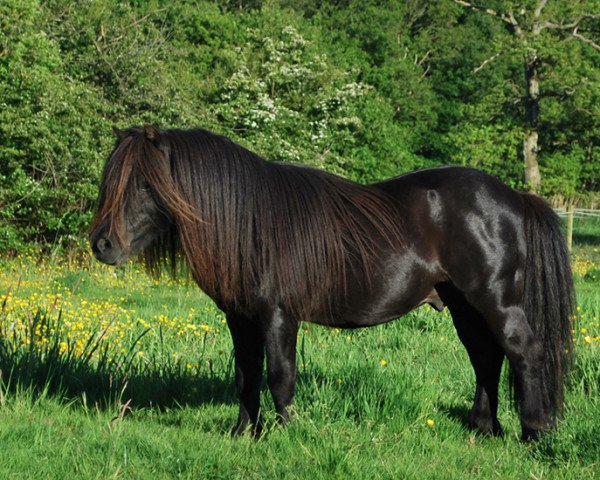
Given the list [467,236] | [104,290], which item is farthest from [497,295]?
[104,290]

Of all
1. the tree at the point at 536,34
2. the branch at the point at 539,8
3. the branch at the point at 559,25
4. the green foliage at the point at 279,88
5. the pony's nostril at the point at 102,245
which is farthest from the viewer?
the branch at the point at 539,8

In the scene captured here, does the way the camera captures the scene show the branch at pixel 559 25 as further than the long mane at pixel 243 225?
Yes

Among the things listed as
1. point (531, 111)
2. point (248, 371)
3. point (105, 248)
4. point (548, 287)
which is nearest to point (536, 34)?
point (531, 111)

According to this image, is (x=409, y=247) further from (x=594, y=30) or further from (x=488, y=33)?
(x=488, y=33)

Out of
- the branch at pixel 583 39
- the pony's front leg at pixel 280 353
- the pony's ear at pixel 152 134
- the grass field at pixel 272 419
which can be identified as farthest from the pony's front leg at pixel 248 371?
the branch at pixel 583 39

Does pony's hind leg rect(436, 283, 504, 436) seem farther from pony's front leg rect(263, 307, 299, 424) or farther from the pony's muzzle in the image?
the pony's muzzle

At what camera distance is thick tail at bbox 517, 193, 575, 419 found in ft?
Result: 18.3

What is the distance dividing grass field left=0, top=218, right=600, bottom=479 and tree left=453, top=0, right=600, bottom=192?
27.3 m

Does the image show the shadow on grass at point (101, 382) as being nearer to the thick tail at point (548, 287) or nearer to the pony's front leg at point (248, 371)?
the pony's front leg at point (248, 371)

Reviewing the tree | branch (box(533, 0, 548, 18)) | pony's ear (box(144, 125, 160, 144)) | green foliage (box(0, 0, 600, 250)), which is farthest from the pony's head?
branch (box(533, 0, 548, 18))

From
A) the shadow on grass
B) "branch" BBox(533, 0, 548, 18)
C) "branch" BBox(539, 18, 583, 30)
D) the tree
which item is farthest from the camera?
"branch" BBox(533, 0, 548, 18)

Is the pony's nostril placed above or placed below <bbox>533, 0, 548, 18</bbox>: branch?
below

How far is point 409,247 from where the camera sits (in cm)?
539

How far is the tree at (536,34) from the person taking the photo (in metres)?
33.2
